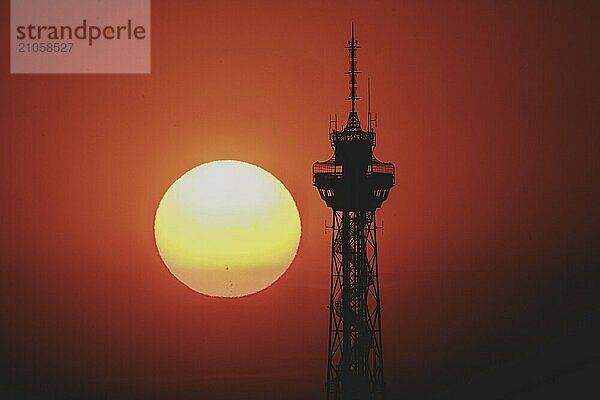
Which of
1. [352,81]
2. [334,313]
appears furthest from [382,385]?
[352,81]

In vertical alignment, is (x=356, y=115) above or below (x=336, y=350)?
above

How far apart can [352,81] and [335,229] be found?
810 cm

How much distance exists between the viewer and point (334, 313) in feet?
134

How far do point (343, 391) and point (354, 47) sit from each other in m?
18.8

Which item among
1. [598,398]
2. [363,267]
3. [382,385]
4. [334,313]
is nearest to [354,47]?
[363,267]

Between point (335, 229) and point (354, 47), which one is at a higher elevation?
point (354, 47)

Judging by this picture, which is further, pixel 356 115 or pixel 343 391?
pixel 343 391

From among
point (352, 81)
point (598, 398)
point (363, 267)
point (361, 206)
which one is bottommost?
point (598, 398)

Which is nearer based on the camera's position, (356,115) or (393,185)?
(356,115)

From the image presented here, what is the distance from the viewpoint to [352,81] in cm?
3909

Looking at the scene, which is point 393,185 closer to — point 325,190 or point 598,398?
point 325,190

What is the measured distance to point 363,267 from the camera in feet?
132

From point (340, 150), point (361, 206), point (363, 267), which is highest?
point (340, 150)

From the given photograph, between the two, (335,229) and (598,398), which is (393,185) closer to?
(335,229)
